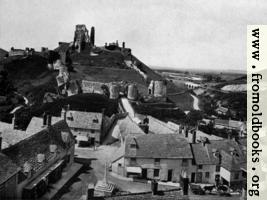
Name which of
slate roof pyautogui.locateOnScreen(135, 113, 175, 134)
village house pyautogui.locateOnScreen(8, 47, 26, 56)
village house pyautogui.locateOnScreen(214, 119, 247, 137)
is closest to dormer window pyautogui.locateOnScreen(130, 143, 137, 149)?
slate roof pyautogui.locateOnScreen(135, 113, 175, 134)

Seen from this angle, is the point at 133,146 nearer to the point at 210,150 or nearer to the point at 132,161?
the point at 132,161

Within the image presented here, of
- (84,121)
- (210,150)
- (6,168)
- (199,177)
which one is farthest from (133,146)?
(6,168)

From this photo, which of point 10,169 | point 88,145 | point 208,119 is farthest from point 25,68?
point 10,169

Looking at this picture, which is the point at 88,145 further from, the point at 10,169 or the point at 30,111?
the point at 10,169

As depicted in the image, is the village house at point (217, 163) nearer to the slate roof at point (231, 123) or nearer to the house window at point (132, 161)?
the house window at point (132, 161)

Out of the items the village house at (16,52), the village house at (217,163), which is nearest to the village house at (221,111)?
the village house at (217,163)
